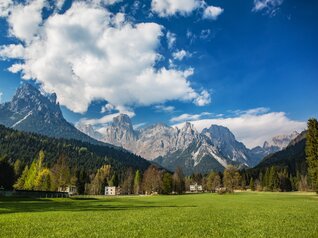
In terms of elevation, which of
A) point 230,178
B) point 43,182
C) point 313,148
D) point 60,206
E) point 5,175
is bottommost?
point 60,206

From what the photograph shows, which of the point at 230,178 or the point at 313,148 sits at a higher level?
the point at 313,148

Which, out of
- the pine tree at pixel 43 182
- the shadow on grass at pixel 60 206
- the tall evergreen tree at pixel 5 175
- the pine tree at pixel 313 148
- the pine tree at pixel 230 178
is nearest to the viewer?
the shadow on grass at pixel 60 206

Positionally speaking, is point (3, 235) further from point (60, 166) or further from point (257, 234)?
point (60, 166)

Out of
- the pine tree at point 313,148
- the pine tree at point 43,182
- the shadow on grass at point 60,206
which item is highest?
the pine tree at point 313,148

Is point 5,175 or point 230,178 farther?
point 230,178

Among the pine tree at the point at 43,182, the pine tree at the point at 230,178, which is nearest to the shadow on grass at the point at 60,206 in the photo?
the pine tree at the point at 43,182

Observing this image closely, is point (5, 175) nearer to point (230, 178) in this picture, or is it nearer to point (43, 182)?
point (43, 182)

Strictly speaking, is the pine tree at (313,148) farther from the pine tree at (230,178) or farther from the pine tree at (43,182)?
the pine tree at (43,182)

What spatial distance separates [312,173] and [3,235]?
86221mm

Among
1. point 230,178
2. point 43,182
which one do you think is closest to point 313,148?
point 230,178

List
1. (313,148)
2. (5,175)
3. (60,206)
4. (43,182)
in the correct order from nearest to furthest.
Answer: (60,206), (313,148), (5,175), (43,182)

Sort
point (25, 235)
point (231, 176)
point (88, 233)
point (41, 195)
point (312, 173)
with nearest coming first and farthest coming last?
point (25, 235)
point (88, 233)
point (312, 173)
point (41, 195)
point (231, 176)

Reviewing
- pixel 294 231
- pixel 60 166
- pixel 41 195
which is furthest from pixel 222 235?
pixel 60 166

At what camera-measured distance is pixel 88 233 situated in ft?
81.4
